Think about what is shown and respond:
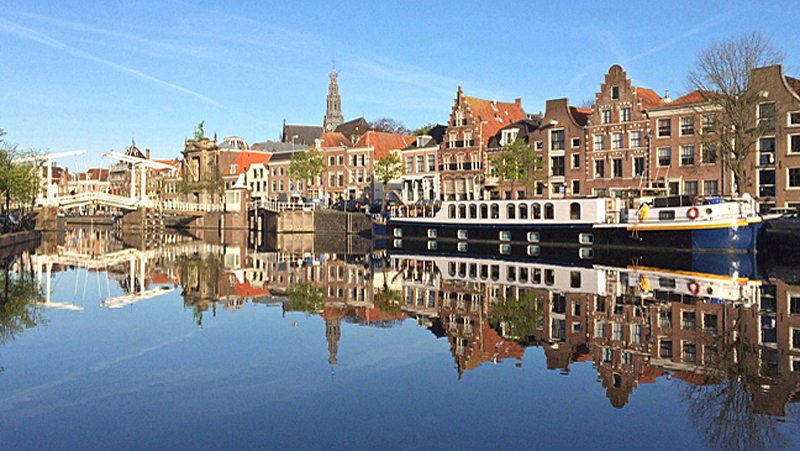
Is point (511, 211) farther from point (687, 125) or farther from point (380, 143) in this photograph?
point (380, 143)

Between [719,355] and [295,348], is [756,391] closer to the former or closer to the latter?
[719,355]

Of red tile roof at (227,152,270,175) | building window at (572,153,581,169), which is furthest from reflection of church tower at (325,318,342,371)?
red tile roof at (227,152,270,175)

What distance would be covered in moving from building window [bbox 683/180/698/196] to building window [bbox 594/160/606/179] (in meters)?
6.89

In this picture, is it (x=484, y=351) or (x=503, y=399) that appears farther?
(x=484, y=351)

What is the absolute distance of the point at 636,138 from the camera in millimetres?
56344

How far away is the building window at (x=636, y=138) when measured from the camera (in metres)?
56.1

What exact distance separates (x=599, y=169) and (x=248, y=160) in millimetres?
59737

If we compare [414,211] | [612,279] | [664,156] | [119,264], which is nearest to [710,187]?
[664,156]

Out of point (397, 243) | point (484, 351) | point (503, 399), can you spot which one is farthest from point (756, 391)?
point (397, 243)

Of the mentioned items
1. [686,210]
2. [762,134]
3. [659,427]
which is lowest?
[659,427]

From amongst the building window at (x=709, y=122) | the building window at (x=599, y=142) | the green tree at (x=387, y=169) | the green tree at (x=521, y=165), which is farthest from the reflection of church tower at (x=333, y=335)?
the green tree at (x=387, y=169)

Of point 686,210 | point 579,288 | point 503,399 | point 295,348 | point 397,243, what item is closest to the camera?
point 503,399

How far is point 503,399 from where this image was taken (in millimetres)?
11297

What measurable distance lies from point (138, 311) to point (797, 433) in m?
17.7
